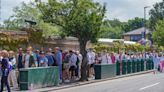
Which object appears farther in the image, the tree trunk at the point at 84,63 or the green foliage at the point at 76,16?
the tree trunk at the point at 84,63

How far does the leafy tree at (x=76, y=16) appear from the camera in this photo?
2653 centimetres

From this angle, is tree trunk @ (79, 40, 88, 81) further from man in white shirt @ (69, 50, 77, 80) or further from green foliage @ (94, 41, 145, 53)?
green foliage @ (94, 41, 145, 53)

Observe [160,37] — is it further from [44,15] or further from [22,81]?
[22,81]

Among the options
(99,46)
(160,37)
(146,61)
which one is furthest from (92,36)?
(160,37)

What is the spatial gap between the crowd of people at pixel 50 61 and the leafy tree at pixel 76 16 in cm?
118

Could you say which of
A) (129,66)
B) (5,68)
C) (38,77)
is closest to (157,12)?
(129,66)

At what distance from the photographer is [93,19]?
2684cm

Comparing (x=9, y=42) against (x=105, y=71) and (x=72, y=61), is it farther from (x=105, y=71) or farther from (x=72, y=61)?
(x=105, y=71)

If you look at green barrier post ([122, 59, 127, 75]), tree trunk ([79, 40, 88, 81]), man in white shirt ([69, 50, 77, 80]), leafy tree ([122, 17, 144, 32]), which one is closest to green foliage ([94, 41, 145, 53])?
green barrier post ([122, 59, 127, 75])

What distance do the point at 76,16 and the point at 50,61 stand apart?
139 inches

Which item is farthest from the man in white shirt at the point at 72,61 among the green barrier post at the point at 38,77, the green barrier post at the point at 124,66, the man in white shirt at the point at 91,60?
the green barrier post at the point at 124,66

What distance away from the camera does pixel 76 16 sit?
26.5m

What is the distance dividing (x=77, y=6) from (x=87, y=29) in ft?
4.90

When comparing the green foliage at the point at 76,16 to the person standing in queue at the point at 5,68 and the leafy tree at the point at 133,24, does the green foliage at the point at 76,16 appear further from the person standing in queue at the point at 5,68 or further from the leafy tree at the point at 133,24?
the leafy tree at the point at 133,24
